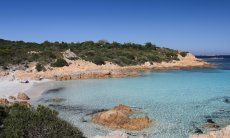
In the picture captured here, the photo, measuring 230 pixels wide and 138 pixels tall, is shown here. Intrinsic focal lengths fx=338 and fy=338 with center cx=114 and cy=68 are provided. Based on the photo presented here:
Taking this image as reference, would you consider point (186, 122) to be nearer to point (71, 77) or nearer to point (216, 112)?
point (216, 112)

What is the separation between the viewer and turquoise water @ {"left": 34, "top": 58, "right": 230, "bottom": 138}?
1502 cm

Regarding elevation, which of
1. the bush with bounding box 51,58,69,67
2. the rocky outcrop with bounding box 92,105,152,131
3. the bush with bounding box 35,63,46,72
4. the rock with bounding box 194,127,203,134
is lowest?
the rock with bounding box 194,127,203,134

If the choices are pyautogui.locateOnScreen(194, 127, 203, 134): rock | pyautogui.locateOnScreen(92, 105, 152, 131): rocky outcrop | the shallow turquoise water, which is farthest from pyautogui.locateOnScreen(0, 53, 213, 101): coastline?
pyautogui.locateOnScreen(194, 127, 203, 134): rock

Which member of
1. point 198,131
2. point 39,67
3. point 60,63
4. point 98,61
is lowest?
point 198,131

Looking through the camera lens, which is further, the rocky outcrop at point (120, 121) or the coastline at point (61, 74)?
the coastline at point (61, 74)

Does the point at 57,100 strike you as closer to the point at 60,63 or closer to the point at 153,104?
the point at 153,104

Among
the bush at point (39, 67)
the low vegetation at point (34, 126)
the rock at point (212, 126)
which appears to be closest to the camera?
the low vegetation at point (34, 126)

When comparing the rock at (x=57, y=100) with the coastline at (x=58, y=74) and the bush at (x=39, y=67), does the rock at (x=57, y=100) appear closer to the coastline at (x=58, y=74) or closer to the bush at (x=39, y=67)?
the coastline at (x=58, y=74)

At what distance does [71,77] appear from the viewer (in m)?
35.6

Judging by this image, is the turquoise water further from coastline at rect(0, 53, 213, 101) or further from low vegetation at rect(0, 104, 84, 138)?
low vegetation at rect(0, 104, 84, 138)

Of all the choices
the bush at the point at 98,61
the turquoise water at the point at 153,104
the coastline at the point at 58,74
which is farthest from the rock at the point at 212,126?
the bush at the point at 98,61

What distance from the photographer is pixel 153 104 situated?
20.8m

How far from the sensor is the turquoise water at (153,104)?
49.3 feet

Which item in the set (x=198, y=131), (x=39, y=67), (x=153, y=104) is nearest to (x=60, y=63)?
(x=39, y=67)
